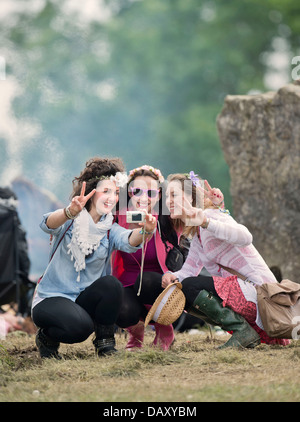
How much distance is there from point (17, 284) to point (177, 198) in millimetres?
2552

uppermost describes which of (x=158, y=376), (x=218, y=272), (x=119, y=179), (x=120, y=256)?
(x=119, y=179)

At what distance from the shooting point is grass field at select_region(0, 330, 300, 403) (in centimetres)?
240

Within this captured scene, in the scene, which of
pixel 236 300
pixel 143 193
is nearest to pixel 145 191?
pixel 143 193

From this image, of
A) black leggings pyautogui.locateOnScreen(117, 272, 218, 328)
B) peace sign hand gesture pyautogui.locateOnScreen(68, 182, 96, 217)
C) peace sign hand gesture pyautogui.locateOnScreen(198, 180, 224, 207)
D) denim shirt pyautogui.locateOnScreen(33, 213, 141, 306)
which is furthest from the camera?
peace sign hand gesture pyautogui.locateOnScreen(198, 180, 224, 207)

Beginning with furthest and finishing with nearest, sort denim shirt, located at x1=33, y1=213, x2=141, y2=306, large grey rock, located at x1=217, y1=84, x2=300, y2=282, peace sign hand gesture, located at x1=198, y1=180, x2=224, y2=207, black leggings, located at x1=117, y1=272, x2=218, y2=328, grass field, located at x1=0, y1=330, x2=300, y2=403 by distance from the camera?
large grey rock, located at x1=217, y1=84, x2=300, y2=282
peace sign hand gesture, located at x1=198, y1=180, x2=224, y2=207
black leggings, located at x1=117, y1=272, x2=218, y2=328
denim shirt, located at x1=33, y1=213, x2=141, y2=306
grass field, located at x1=0, y1=330, x2=300, y2=403

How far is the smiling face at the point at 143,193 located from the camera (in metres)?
3.68

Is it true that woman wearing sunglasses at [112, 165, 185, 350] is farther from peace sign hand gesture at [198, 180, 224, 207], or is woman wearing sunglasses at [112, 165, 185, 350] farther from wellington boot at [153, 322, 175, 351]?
peace sign hand gesture at [198, 180, 224, 207]

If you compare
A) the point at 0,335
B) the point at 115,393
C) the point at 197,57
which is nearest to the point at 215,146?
the point at 197,57

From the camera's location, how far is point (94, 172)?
11.9 feet

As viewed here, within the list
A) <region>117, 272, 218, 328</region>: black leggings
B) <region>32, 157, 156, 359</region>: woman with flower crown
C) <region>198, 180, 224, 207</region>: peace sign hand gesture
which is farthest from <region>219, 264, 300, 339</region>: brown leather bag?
<region>32, 157, 156, 359</region>: woman with flower crown

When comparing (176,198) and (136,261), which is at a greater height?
(176,198)

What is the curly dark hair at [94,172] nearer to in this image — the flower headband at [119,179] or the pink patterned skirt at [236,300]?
the flower headband at [119,179]

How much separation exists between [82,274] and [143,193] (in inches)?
22.2

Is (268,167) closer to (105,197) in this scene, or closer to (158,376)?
(105,197)
